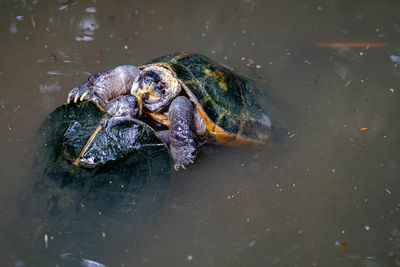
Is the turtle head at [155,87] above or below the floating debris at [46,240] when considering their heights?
above

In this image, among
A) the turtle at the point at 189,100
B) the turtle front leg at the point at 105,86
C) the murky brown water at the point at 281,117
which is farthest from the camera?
the turtle front leg at the point at 105,86

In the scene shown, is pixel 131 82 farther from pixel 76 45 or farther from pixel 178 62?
pixel 76 45

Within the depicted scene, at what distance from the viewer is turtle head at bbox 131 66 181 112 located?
3.26 metres

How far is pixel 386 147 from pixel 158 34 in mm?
3131

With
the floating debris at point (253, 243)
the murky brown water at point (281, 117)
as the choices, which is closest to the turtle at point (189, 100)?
the murky brown water at point (281, 117)

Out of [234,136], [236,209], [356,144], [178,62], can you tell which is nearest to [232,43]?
[178,62]

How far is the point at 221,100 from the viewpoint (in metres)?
3.31

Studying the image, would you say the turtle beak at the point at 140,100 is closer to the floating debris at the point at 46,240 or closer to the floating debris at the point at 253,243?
the floating debris at the point at 46,240

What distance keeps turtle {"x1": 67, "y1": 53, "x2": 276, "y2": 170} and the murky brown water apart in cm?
29

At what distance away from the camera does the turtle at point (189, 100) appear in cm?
323

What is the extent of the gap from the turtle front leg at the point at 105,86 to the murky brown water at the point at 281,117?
0.49m

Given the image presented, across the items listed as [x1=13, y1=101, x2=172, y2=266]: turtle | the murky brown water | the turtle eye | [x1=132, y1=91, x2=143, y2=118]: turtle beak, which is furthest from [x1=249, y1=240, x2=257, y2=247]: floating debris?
the turtle eye

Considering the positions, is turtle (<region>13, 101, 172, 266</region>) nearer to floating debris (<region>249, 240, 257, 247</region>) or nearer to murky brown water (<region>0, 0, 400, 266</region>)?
murky brown water (<region>0, 0, 400, 266</region>)

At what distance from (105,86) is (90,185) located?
1.20m
